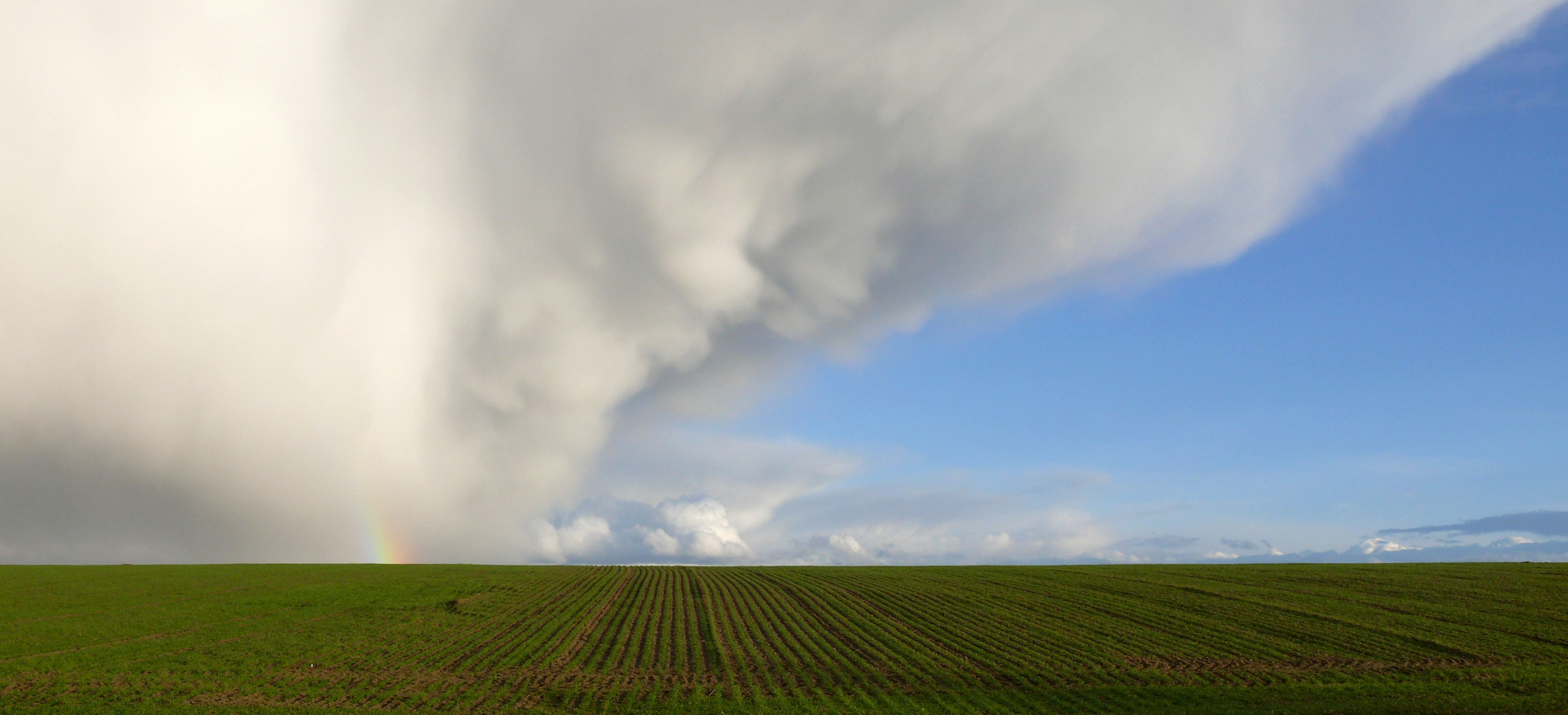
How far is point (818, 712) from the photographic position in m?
30.0

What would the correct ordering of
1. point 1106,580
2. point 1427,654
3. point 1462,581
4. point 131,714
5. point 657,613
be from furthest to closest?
point 1106,580
point 1462,581
point 657,613
point 1427,654
point 131,714

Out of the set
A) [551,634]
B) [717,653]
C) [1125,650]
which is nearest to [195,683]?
[551,634]

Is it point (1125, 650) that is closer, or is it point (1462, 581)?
point (1125, 650)

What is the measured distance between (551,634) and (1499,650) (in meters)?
60.0

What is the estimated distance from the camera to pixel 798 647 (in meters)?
45.0

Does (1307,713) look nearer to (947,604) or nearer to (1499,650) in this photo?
(1499,650)

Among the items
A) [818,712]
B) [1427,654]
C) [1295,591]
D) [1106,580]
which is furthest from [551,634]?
[1295,591]

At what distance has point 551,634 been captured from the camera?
4912cm

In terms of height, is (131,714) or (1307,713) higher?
(131,714)

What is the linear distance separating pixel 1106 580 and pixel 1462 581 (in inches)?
1369

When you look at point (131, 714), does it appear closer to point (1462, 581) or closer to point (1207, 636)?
point (1207, 636)

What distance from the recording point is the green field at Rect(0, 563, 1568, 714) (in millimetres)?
32062

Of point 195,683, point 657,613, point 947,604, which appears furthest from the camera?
point 947,604

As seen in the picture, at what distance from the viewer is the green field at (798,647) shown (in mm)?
32062
